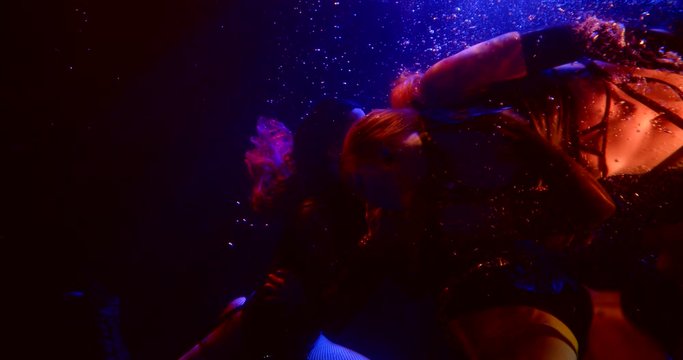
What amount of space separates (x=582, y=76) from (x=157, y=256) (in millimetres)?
4946

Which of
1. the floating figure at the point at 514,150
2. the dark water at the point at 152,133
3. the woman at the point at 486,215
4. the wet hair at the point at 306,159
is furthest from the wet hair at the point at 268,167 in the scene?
the floating figure at the point at 514,150

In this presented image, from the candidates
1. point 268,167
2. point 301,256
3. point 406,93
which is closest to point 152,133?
point 268,167

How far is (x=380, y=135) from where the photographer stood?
5.24 ft

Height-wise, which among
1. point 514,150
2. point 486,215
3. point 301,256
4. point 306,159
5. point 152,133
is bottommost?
point 301,256

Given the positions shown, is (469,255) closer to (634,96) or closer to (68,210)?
(634,96)

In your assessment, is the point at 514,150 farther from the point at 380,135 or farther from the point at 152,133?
the point at 152,133

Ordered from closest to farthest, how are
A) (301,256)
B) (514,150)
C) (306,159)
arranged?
1. (514,150)
2. (301,256)
3. (306,159)

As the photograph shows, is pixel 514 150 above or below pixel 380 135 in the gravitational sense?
below

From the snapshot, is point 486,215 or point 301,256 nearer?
point 486,215

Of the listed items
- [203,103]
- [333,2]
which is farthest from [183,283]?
[333,2]

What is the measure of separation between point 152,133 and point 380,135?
3.73 meters

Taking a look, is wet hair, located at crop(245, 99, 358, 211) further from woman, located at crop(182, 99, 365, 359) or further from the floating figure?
the floating figure

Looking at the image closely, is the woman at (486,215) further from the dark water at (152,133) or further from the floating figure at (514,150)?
the dark water at (152,133)

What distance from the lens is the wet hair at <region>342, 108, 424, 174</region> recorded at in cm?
155
